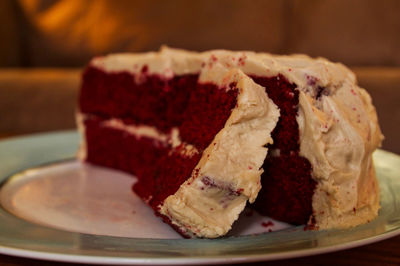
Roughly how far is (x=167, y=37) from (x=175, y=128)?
70.3 inches

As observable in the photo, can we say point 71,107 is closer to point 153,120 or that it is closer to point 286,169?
point 153,120

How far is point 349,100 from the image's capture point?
4.86 feet

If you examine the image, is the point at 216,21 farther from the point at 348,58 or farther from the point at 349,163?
the point at 349,163

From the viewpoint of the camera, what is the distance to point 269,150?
4.94 feet

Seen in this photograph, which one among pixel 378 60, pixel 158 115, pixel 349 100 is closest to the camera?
pixel 349 100

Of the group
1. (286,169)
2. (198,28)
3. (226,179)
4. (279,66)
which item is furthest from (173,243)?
(198,28)

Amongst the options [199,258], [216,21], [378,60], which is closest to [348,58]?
[378,60]

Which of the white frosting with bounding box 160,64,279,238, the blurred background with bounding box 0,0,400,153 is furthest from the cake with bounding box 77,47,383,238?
the blurred background with bounding box 0,0,400,153

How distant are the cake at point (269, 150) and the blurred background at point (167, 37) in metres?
1.55

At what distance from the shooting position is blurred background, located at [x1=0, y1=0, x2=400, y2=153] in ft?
10.1

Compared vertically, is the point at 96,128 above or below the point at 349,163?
below

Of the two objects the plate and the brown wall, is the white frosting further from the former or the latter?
the brown wall

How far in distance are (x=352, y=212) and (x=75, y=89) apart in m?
2.70

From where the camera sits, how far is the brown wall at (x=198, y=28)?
10.2 ft
